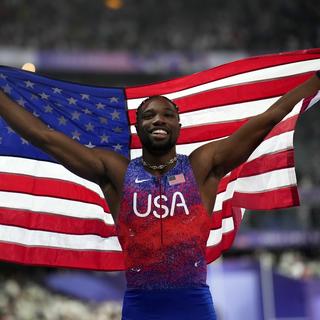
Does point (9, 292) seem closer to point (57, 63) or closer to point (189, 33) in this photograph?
point (57, 63)

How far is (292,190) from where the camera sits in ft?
15.3

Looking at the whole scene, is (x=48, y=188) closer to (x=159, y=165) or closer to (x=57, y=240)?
(x=57, y=240)

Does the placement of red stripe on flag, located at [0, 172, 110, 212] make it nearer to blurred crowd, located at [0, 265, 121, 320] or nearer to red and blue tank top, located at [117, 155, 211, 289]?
red and blue tank top, located at [117, 155, 211, 289]

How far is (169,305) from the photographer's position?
11.0 ft

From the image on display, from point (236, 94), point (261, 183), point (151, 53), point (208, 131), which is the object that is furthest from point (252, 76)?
point (151, 53)

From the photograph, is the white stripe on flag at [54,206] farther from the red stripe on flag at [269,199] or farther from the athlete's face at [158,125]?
the athlete's face at [158,125]

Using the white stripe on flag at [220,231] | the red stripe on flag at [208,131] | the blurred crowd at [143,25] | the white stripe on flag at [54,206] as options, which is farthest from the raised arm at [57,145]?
the blurred crowd at [143,25]

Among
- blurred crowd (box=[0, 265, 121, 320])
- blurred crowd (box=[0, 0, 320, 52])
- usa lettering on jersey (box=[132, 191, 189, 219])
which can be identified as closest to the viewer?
usa lettering on jersey (box=[132, 191, 189, 219])

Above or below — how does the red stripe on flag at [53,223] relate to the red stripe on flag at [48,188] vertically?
below

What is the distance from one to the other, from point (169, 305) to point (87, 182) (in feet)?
5.24

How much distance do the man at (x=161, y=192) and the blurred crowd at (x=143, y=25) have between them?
16824mm

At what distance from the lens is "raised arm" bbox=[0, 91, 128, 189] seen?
354 centimetres

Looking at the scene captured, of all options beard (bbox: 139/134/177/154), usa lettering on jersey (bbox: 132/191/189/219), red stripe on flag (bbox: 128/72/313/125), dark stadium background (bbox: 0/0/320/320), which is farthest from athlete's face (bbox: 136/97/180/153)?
dark stadium background (bbox: 0/0/320/320)

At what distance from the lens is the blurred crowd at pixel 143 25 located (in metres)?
21.0
